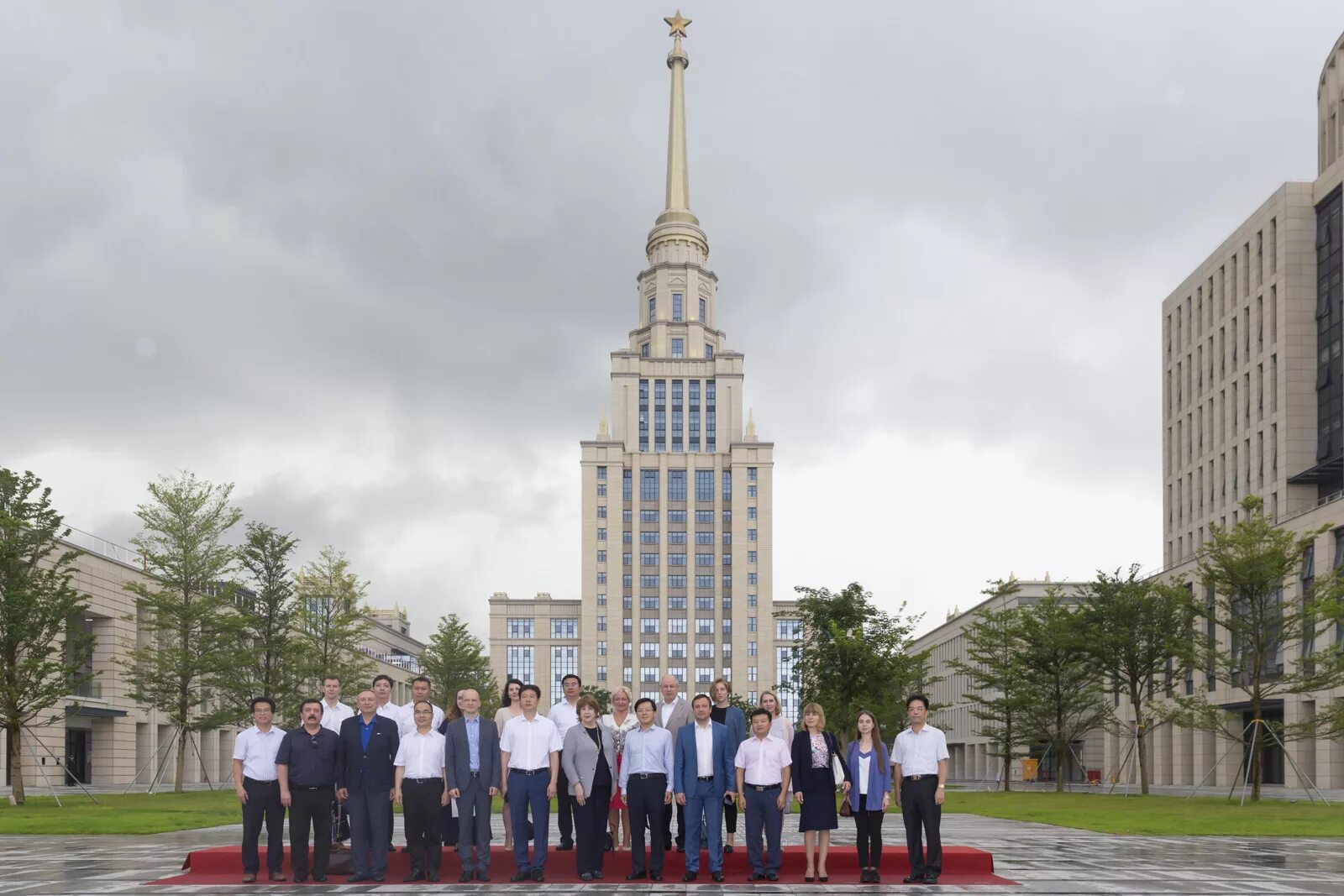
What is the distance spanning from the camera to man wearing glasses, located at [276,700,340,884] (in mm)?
15242

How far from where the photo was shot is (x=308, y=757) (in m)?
15.3

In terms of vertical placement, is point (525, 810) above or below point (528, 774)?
below

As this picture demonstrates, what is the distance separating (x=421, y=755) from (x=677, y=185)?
142536 millimetres

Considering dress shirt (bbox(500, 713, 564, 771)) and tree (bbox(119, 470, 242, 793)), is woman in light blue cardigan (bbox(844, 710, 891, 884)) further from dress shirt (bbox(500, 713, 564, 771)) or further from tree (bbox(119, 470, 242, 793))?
tree (bbox(119, 470, 242, 793))

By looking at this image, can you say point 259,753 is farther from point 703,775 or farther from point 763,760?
point 763,760

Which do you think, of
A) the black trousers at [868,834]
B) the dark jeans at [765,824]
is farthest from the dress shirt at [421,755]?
the black trousers at [868,834]

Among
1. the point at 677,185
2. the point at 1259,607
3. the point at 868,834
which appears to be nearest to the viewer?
the point at 868,834

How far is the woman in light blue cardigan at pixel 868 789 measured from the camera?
15344mm

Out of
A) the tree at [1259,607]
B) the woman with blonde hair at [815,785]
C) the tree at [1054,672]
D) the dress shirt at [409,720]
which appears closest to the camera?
the woman with blonde hair at [815,785]

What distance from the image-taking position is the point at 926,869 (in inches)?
603

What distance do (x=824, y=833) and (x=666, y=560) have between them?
411ft

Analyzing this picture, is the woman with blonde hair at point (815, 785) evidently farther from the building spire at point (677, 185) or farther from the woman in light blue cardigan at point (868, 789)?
the building spire at point (677, 185)

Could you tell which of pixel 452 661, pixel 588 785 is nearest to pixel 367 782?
pixel 588 785

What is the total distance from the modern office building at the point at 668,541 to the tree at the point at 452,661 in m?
58.2
